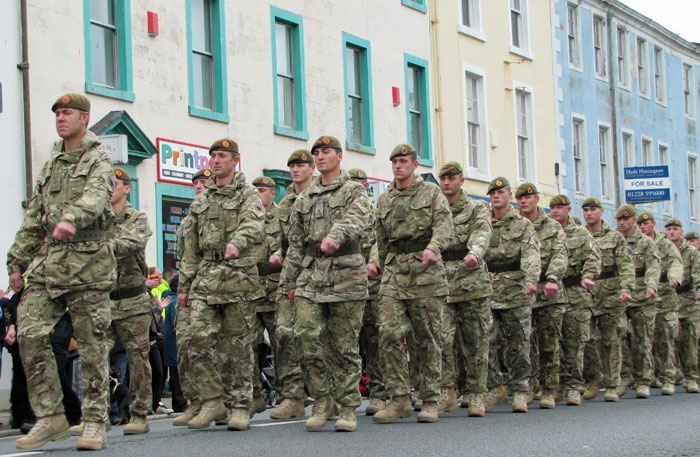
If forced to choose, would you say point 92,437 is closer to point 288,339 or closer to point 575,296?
point 288,339

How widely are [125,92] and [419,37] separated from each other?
9.99m

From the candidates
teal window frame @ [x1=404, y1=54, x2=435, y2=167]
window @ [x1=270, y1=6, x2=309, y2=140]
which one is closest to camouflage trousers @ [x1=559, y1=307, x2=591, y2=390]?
window @ [x1=270, y1=6, x2=309, y2=140]

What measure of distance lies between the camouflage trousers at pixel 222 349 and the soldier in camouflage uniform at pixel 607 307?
573 centimetres

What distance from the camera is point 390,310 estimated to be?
10727mm

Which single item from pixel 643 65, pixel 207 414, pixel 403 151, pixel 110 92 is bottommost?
pixel 207 414

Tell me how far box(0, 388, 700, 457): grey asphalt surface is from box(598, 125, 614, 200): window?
24621 millimetres

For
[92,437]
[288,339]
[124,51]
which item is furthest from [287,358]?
[124,51]

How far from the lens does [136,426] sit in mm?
9961

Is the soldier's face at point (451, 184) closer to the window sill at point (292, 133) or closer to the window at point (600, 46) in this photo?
the window sill at point (292, 133)

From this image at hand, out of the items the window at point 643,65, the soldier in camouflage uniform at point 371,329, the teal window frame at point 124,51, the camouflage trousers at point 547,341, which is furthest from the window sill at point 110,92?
the window at point 643,65

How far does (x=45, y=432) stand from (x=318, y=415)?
2.42 meters

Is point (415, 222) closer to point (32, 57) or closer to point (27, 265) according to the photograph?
point (27, 265)

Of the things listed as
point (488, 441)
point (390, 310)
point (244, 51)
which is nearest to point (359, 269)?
point (390, 310)

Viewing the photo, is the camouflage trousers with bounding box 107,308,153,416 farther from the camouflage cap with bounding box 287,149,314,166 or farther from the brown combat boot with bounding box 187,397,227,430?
the camouflage cap with bounding box 287,149,314,166
